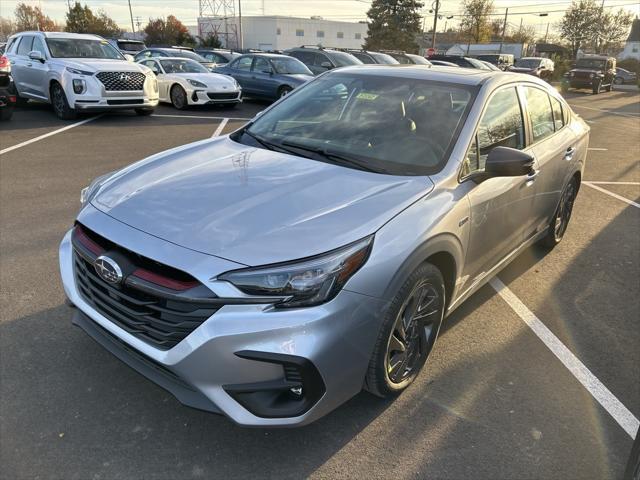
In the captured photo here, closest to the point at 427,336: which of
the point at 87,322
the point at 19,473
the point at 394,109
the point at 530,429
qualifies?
the point at 530,429

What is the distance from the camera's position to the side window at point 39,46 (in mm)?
11062

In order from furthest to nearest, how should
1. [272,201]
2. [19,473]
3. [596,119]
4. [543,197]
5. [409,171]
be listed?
[596,119], [543,197], [409,171], [272,201], [19,473]

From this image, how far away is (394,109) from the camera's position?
3420mm

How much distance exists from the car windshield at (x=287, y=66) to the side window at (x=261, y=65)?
0.21 m

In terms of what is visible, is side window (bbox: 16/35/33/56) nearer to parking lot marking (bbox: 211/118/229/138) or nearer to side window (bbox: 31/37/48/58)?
side window (bbox: 31/37/48/58)

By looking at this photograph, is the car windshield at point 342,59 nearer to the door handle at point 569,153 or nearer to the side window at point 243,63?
the side window at point 243,63

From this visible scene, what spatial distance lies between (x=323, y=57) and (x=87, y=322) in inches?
620

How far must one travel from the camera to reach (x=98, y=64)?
1075 cm

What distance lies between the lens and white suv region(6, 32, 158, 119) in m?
10.5

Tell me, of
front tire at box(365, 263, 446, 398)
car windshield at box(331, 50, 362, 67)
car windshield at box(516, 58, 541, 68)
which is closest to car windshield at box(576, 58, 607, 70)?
car windshield at box(516, 58, 541, 68)

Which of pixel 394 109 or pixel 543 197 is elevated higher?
pixel 394 109

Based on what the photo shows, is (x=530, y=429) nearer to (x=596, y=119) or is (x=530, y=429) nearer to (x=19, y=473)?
(x=19, y=473)

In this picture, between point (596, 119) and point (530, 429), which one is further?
point (596, 119)

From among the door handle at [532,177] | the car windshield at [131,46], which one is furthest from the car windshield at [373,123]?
the car windshield at [131,46]
